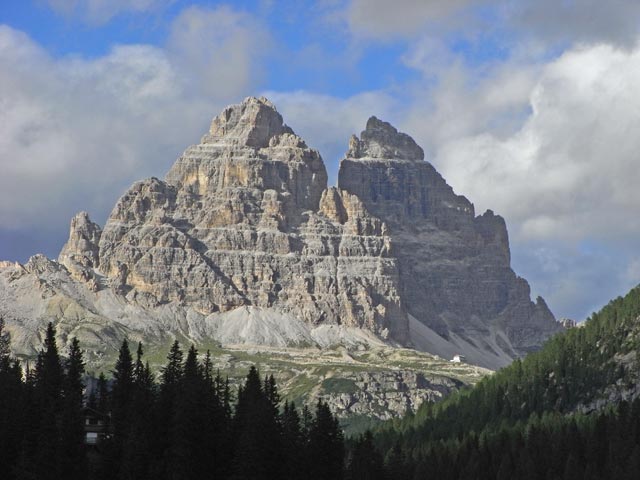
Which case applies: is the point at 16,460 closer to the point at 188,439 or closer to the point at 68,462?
the point at 68,462

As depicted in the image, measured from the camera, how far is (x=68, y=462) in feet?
636

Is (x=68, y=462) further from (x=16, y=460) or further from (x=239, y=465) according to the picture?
(x=239, y=465)

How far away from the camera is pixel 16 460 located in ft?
641

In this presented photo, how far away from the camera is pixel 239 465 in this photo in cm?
19738

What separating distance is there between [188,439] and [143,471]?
7.18m

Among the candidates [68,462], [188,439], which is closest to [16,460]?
[68,462]

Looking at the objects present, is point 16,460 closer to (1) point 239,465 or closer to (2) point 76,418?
(2) point 76,418

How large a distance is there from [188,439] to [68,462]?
13.6 m

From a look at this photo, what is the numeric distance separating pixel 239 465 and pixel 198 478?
4711 mm

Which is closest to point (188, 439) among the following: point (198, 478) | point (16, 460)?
point (198, 478)

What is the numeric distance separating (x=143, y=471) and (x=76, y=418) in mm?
11209

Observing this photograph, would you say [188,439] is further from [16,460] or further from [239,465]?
[16,460]

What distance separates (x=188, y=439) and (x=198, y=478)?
465 cm

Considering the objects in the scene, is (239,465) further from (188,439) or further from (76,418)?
(76,418)
